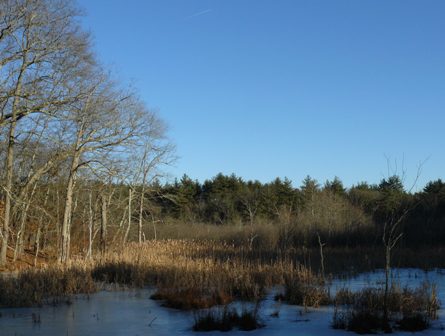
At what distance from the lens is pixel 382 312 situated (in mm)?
8781

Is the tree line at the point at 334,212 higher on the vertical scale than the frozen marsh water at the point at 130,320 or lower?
higher

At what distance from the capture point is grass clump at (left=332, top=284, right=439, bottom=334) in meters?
7.96

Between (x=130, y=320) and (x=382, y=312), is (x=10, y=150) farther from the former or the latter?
(x=382, y=312)

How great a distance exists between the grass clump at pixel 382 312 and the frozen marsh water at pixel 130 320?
20 centimetres

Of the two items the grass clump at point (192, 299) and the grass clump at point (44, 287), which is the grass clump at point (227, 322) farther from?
the grass clump at point (44, 287)

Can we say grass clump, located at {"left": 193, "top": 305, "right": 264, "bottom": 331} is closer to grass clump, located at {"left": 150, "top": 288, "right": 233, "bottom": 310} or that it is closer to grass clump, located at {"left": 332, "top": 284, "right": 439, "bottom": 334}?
grass clump, located at {"left": 332, "top": 284, "right": 439, "bottom": 334}

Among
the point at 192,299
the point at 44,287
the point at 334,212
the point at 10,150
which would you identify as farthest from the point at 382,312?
the point at 334,212

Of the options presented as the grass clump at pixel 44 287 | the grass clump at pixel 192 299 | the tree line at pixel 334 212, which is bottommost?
the grass clump at pixel 192 299

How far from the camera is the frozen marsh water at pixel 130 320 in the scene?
8031 mm

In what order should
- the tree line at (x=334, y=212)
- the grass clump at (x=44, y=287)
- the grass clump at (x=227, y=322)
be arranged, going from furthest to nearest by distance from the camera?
1. the tree line at (x=334, y=212)
2. the grass clump at (x=44, y=287)
3. the grass clump at (x=227, y=322)

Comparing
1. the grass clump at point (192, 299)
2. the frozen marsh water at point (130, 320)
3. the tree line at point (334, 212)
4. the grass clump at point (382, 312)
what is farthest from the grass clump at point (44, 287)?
the tree line at point (334, 212)

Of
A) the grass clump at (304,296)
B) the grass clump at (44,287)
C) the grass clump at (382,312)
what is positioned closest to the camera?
the grass clump at (382,312)

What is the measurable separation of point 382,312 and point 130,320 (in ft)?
14.2

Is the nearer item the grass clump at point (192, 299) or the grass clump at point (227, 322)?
the grass clump at point (227, 322)
